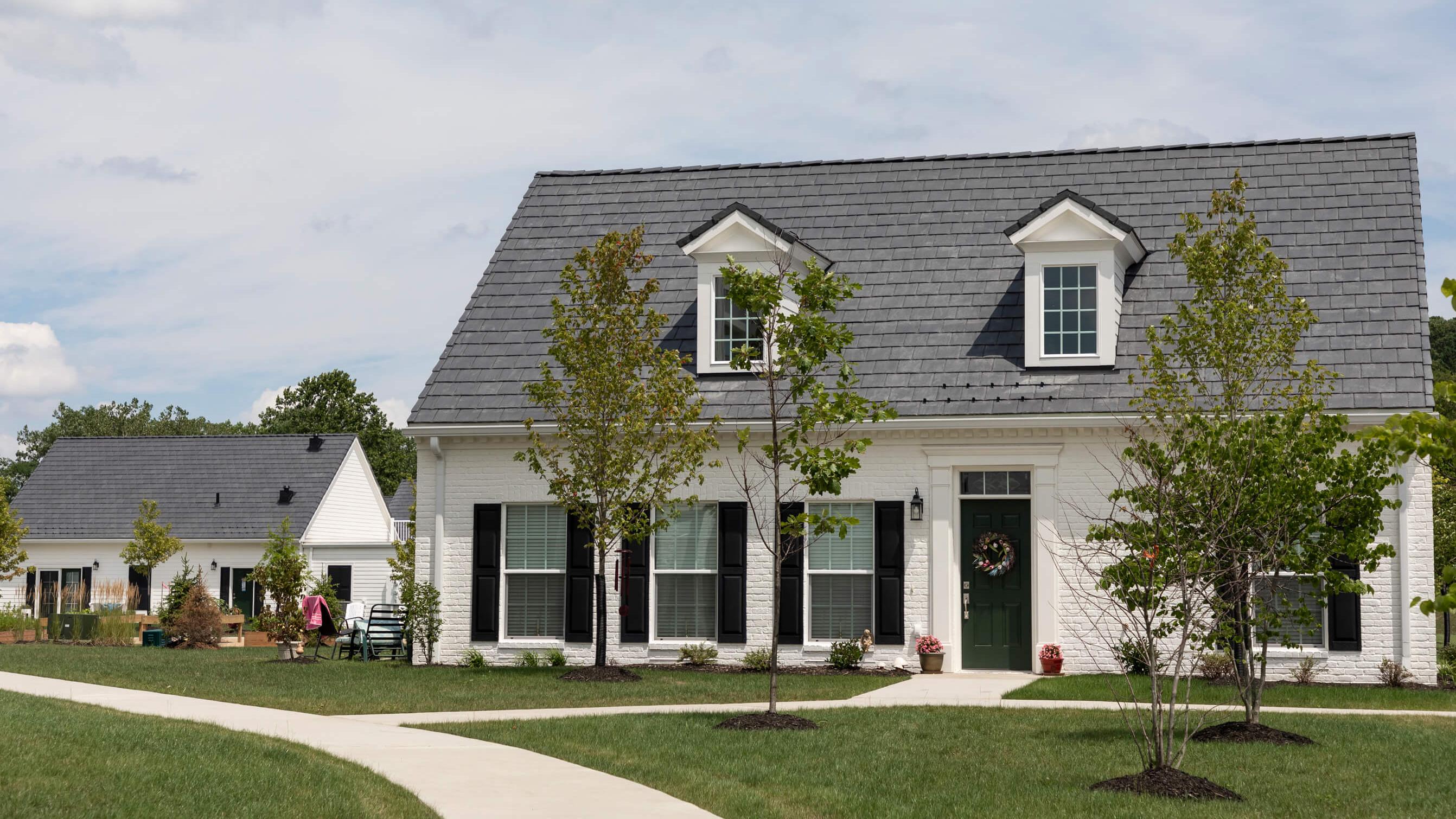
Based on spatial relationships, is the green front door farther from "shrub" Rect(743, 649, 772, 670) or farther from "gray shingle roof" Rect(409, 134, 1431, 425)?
"shrub" Rect(743, 649, 772, 670)

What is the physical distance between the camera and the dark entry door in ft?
124

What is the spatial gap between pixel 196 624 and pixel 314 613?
4669 mm

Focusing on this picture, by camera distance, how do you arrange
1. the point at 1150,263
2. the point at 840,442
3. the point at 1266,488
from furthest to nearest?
1. the point at 1150,263
2. the point at 840,442
3. the point at 1266,488

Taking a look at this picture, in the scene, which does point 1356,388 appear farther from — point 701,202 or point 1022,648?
point 701,202

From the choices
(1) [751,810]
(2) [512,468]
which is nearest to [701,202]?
(2) [512,468]

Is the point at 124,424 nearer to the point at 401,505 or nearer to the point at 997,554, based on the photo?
the point at 401,505

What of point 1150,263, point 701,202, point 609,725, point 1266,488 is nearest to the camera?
point 1266,488

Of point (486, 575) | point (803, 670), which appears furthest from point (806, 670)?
point (486, 575)

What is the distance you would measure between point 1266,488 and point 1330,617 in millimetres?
6637

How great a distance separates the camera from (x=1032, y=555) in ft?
57.3

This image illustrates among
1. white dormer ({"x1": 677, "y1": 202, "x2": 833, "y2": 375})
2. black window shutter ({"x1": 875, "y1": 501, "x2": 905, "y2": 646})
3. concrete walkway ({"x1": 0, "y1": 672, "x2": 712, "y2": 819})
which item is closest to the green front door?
black window shutter ({"x1": 875, "y1": 501, "x2": 905, "y2": 646})

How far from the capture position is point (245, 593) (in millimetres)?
38375

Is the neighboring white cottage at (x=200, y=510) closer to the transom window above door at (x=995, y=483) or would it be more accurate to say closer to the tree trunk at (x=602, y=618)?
the tree trunk at (x=602, y=618)

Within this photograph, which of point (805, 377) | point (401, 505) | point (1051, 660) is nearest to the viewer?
point (805, 377)
